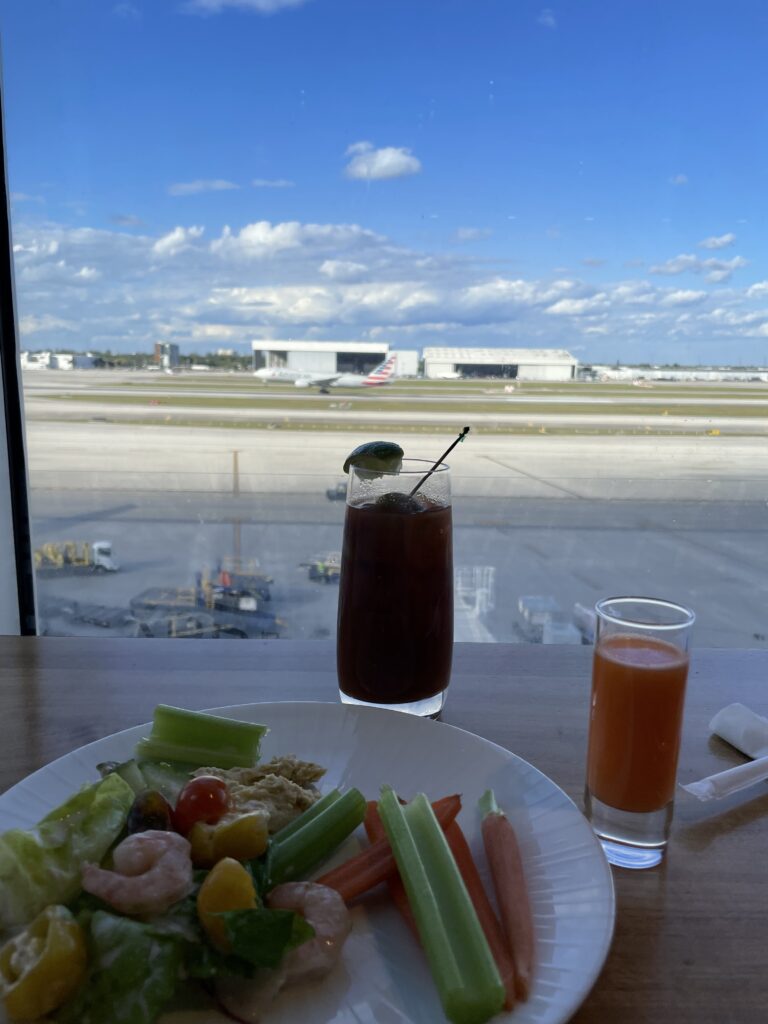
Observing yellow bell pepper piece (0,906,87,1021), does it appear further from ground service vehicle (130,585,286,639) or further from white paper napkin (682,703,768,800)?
ground service vehicle (130,585,286,639)

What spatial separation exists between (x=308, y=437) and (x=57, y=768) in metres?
2.76

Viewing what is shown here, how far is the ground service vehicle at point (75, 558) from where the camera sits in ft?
8.36

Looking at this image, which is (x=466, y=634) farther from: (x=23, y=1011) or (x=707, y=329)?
(x=23, y=1011)

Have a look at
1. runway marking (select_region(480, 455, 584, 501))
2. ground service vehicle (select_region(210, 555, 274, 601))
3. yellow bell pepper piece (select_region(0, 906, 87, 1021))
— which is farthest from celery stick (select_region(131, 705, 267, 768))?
runway marking (select_region(480, 455, 584, 501))

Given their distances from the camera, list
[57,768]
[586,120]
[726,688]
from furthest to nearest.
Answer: [586,120] → [726,688] → [57,768]

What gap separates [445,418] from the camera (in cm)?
320

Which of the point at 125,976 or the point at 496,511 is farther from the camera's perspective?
the point at 496,511

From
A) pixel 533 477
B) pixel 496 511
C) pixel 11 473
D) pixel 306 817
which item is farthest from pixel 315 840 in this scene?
pixel 533 477

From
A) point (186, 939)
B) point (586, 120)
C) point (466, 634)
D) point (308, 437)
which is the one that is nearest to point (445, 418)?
point (308, 437)

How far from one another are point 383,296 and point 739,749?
2.41 m

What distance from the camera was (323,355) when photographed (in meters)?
2.94

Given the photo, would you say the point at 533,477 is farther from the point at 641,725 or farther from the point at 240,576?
the point at 641,725

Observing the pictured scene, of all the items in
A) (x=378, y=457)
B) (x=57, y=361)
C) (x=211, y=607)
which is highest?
(x=57, y=361)

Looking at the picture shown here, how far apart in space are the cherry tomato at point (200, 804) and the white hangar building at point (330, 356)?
7.89 ft
